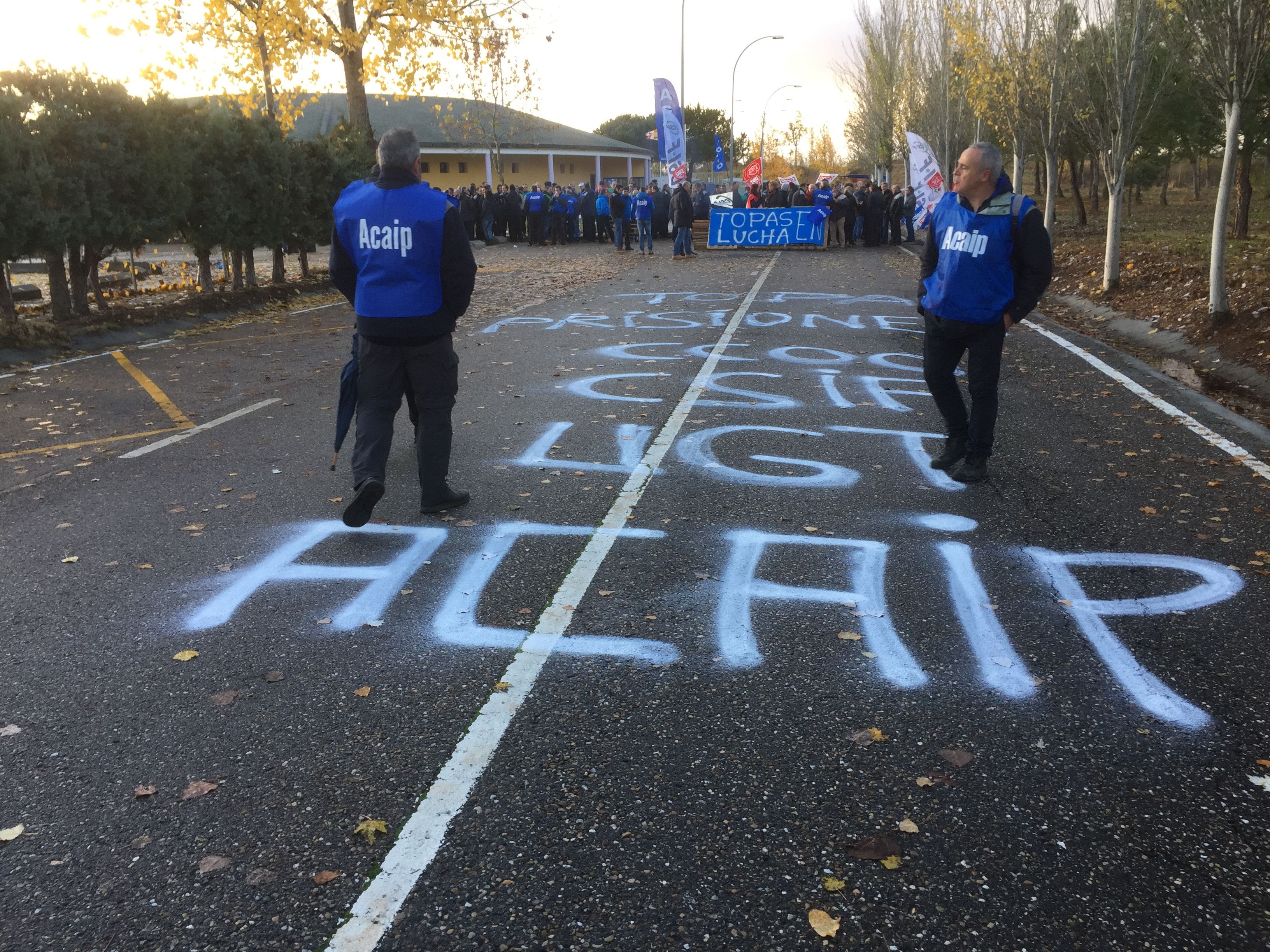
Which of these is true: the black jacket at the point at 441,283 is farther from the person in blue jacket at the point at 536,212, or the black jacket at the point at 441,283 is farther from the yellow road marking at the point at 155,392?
the person in blue jacket at the point at 536,212

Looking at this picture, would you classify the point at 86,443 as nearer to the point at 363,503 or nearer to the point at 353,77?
the point at 363,503

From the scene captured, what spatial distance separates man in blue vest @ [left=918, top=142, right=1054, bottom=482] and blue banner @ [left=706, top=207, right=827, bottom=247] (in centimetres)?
2217

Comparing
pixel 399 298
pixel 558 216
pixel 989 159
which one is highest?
pixel 558 216

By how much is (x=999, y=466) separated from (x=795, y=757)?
365cm

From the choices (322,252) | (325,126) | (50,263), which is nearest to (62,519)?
(50,263)

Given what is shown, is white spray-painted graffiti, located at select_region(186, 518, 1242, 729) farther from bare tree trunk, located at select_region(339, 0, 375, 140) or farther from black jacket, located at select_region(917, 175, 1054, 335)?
bare tree trunk, located at select_region(339, 0, 375, 140)

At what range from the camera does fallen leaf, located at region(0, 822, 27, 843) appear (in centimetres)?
264

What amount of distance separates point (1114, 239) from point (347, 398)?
12941mm

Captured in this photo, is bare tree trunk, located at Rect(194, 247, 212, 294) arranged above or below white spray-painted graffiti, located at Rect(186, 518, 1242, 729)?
above

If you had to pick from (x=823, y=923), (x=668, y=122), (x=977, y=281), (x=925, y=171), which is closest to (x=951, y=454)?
(x=977, y=281)

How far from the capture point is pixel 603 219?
32312mm

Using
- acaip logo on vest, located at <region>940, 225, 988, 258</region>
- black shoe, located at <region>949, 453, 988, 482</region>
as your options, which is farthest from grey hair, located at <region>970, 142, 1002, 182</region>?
black shoe, located at <region>949, 453, 988, 482</region>

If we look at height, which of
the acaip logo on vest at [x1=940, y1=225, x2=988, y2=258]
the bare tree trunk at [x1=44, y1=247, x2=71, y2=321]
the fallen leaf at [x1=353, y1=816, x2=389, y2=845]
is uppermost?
the acaip logo on vest at [x1=940, y1=225, x2=988, y2=258]

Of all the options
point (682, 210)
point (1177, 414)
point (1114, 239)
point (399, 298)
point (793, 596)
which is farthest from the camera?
point (682, 210)
